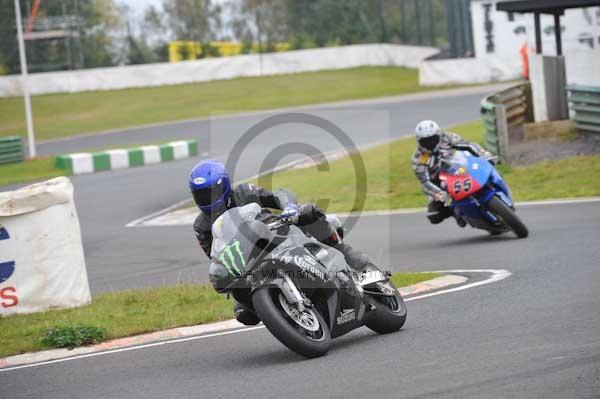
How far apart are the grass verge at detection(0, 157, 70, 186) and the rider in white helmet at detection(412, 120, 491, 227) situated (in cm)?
1682

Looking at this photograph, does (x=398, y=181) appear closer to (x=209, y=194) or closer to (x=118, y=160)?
(x=118, y=160)

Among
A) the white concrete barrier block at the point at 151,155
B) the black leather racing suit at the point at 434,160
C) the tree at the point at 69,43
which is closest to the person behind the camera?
the black leather racing suit at the point at 434,160

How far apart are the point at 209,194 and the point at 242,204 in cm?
28

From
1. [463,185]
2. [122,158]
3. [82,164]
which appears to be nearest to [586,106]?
[463,185]

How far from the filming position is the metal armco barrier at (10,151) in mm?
33938

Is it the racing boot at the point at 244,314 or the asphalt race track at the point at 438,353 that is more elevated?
the racing boot at the point at 244,314

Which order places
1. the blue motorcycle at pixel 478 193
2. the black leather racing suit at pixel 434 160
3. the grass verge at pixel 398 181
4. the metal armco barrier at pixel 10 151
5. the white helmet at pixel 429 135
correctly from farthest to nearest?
the metal armco barrier at pixel 10 151 → the grass verge at pixel 398 181 → the black leather racing suit at pixel 434 160 → the white helmet at pixel 429 135 → the blue motorcycle at pixel 478 193

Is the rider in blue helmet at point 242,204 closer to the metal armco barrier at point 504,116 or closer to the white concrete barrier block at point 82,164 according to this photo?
the metal armco barrier at point 504,116

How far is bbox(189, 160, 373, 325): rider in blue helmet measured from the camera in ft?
26.3

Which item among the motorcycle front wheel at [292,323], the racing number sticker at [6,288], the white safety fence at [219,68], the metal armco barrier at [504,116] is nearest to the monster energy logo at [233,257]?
the motorcycle front wheel at [292,323]

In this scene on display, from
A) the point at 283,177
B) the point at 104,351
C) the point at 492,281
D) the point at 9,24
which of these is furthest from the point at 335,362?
the point at 9,24

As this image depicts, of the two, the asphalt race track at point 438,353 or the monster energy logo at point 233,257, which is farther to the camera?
the monster energy logo at point 233,257

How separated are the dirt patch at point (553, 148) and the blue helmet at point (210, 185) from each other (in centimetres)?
1387

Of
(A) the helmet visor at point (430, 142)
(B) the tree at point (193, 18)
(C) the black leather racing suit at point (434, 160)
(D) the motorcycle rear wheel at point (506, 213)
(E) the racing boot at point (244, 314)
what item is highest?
(B) the tree at point (193, 18)
